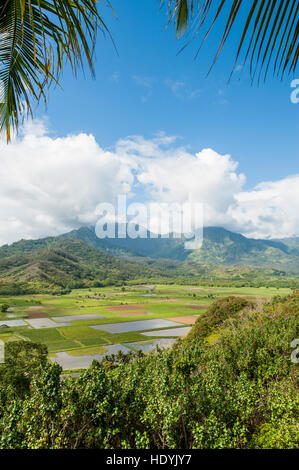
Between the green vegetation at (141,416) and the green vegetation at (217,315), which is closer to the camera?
the green vegetation at (141,416)

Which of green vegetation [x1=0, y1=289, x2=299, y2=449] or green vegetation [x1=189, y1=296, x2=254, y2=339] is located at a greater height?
green vegetation [x1=0, y1=289, x2=299, y2=449]

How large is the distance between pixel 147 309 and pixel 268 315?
66.9 metres

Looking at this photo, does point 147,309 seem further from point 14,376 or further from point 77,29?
point 77,29

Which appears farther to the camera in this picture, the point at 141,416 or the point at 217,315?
the point at 217,315

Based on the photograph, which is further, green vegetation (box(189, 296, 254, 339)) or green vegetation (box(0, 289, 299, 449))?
green vegetation (box(189, 296, 254, 339))

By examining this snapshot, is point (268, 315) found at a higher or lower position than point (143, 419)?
lower

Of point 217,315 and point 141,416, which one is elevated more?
point 141,416

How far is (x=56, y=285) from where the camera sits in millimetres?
161125

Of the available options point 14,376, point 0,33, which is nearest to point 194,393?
point 0,33

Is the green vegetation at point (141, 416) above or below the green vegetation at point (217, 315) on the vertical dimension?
above

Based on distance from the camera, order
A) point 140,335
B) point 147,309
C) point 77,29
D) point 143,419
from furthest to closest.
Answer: point 147,309 → point 140,335 → point 143,419 → point 77,29
